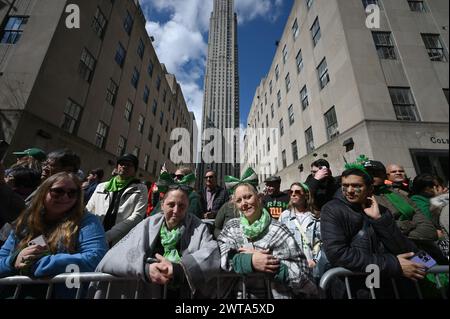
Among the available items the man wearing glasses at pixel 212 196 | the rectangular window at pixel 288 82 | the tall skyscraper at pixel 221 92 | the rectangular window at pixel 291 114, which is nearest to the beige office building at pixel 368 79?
the rectangular window at pixel 291 114

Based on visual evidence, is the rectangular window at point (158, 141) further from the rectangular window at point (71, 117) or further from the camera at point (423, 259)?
the camera at point (423, 259)

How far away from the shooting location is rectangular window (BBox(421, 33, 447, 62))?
31.6ft

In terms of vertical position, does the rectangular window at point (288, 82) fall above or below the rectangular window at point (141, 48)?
below

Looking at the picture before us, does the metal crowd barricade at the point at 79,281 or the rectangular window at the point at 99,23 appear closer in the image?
the metal crowd barricade at the point at 79,281

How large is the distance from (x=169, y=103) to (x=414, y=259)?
91.4 feet

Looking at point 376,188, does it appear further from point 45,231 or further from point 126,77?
point 126,77

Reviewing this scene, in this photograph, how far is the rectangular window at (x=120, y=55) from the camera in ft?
47.4

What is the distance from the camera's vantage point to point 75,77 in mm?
10484

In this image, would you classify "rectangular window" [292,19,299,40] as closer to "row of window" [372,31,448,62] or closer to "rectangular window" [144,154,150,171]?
"row of window" [372,31,448,62]

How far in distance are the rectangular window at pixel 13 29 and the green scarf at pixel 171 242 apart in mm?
13170

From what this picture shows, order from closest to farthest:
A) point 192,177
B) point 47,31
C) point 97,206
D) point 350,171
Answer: point 350,171
point 97,206
point 192,177
point 47,31

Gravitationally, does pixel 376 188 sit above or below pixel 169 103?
below
